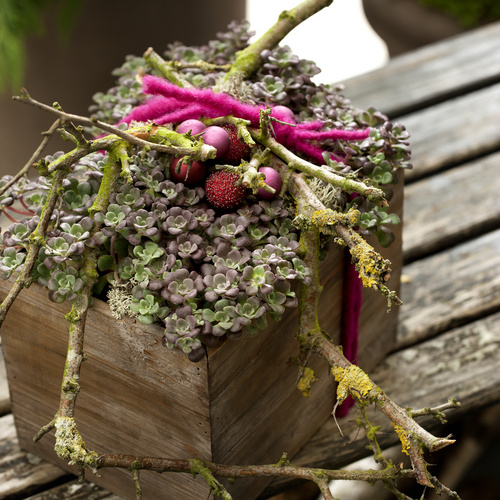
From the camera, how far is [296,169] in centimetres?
92

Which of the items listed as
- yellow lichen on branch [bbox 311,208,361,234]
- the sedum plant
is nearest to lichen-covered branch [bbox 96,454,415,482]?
the sedum plant

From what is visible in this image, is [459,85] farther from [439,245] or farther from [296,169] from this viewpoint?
[296,169]

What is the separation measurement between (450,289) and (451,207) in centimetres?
21

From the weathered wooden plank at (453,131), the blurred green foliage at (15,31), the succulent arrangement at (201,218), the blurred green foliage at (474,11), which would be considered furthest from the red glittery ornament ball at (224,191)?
the blurred green foliage at (474,11)

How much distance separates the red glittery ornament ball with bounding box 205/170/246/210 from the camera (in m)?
0.87

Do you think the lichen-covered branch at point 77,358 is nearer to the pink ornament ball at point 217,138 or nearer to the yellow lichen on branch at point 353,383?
the pink ornament ball at point 217,138

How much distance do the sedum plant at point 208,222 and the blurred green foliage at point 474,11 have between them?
190cm

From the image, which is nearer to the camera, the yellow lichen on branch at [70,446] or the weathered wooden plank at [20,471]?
the yellow lichen on branch at [70,446]

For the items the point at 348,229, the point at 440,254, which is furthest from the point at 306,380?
→ the point at 440,254

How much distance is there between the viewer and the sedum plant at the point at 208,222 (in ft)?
2.55

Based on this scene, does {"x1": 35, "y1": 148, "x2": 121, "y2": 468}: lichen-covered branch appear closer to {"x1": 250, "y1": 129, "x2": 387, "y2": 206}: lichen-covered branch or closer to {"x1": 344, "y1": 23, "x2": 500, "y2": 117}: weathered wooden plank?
{"x1": 250, "y1": 129, "x2": 387, "y2": 206}: lichen-covered branch

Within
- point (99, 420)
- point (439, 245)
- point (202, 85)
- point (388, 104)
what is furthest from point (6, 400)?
point (388, 104)

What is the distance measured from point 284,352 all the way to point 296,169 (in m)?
0.24

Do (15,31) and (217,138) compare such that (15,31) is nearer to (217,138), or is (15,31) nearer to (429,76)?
(429,76)
